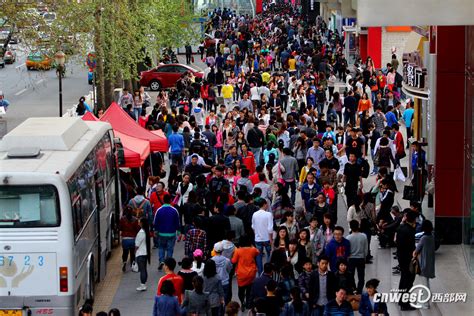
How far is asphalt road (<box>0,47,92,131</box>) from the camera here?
162 feet

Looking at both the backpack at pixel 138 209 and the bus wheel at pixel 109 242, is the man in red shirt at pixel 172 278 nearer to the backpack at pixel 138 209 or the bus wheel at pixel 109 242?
the backpack at pixel 138 209

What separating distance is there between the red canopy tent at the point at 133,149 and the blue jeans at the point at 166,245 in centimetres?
448

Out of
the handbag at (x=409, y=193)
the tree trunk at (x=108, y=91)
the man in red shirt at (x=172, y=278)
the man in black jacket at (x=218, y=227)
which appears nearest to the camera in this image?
the man in red shirt at (x=172, y=278)

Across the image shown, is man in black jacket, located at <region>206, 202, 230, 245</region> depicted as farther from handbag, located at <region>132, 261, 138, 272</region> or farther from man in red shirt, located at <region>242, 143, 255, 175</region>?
man in red shirt, located at <region>242, 143, 255, 175</region>

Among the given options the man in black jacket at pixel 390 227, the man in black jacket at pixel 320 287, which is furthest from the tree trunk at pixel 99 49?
the man in black jacket at pixel 320 287

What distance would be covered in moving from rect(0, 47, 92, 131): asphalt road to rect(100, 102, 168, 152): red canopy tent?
560 inches

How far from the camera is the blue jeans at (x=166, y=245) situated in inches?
822

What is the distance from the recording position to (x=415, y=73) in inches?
1079

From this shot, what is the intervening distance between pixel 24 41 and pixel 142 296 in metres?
16.9

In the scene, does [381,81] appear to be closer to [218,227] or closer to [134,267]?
[134,267]

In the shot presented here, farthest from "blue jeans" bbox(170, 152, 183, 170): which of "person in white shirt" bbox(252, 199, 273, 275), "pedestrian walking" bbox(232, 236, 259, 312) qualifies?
"pedestrian walking" bbox(232, 236, 259, 312)

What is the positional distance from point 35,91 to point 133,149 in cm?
3262

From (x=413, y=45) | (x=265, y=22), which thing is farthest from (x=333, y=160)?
(x=265, y=22)

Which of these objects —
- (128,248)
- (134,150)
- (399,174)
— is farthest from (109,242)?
(399,174)
